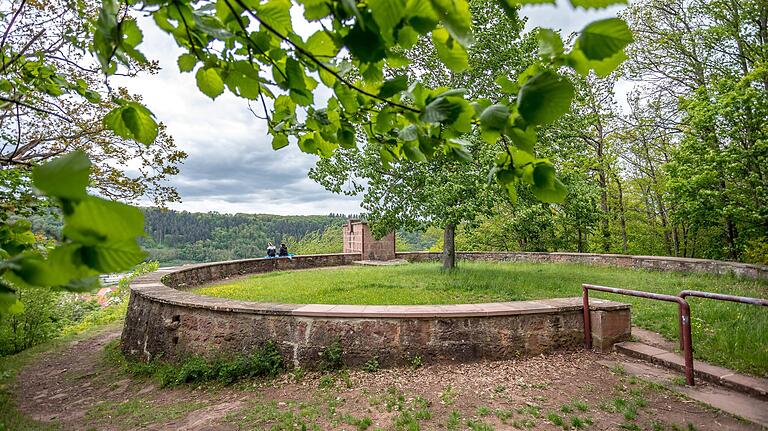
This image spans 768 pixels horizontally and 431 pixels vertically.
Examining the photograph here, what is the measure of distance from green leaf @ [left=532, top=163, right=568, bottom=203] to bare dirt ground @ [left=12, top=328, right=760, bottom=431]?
2707 mm

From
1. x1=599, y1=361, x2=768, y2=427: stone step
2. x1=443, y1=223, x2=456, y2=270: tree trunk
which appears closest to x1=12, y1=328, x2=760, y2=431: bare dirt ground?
x1=599, y1=361, x2=768, y2=427: stone step

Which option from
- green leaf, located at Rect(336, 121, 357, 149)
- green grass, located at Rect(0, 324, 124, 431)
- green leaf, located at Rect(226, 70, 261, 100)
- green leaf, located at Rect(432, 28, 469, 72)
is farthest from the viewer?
green grass, located at Rect(0, 324, 124, 431)

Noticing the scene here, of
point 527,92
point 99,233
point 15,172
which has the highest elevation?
point 15,172

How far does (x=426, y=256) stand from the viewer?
16359 millimetres

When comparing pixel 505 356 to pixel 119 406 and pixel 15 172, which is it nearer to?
pixel 119 406

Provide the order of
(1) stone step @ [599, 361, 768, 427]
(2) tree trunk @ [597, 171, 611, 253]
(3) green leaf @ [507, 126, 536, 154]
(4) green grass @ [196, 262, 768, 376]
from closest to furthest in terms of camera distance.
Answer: (3) green leaf @ [507, 126, 536, 154], (1) stone step @ [599, 361, 768, 427], (4) green grass @ [196, 262, 768, 376], (2) tree trunk @ [597, 171, 611, 253]

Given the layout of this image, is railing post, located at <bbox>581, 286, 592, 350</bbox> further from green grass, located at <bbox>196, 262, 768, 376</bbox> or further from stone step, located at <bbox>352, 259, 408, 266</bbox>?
stone step, located at <bbox>352, 259, 408, 266</bbox>

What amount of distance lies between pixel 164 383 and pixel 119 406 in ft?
1.84

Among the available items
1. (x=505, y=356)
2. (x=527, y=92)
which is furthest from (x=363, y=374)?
(x=527, y=92)

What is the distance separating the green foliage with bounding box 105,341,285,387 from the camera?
15.6ft

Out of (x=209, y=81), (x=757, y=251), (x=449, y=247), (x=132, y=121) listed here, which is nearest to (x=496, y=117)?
(x=209, y=81)

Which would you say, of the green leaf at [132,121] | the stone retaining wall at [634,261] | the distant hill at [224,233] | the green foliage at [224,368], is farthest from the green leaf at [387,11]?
the distant hill at [224,233]

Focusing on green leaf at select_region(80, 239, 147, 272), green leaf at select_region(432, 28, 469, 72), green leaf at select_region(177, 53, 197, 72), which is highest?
green leaf at select_region(177, 53, 197, 72)

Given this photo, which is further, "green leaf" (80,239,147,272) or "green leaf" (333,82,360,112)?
"green leaf" (333,82,360,112)
